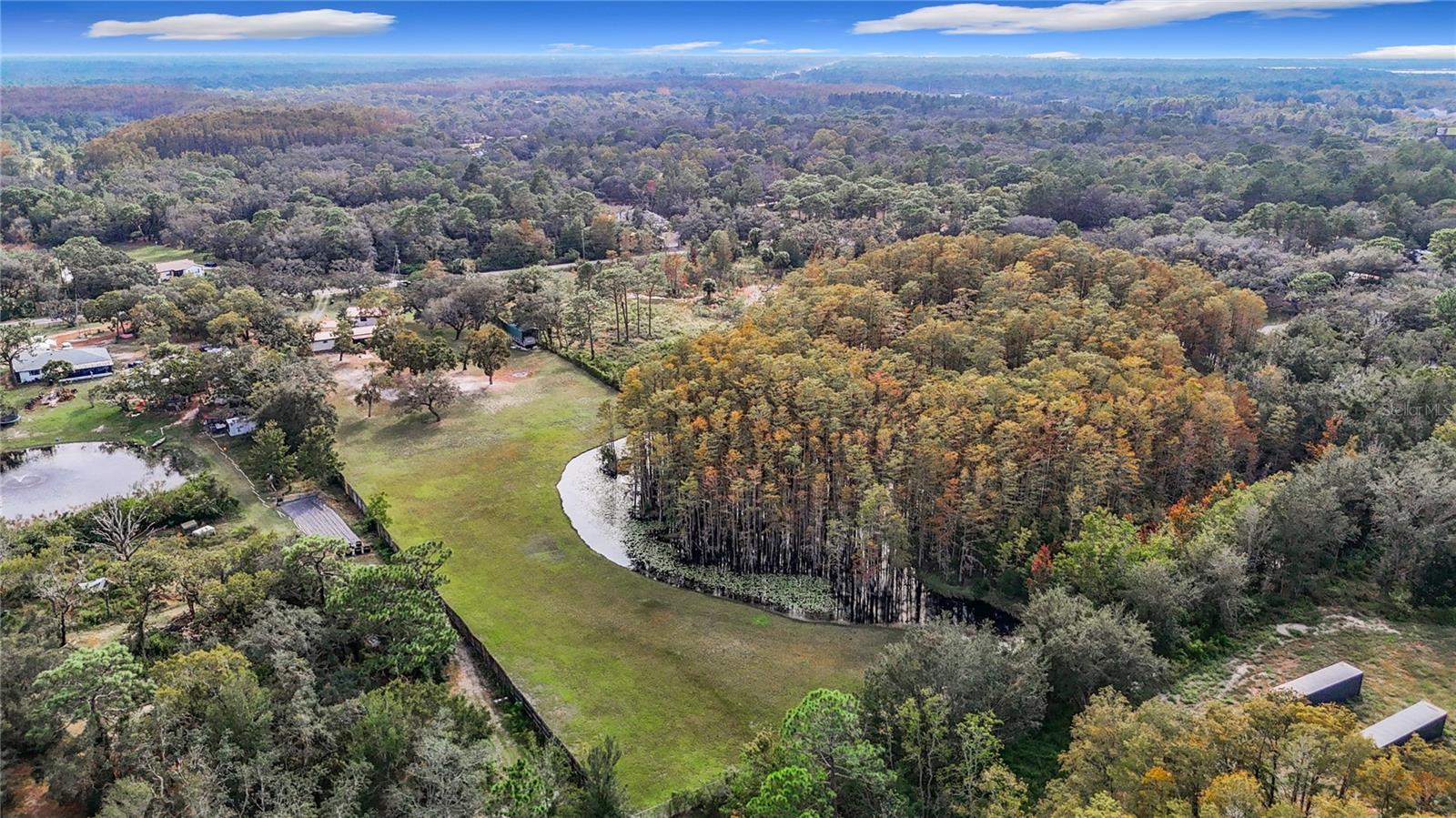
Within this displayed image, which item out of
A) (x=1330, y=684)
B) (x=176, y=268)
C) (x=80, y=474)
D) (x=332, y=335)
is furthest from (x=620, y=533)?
(x=176, y=268)

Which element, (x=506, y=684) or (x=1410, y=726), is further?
(x=506, y=684)

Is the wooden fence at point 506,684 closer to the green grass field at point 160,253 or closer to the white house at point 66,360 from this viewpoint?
the white house at point 66,360

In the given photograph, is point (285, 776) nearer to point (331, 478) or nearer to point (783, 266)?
point (331, 478)

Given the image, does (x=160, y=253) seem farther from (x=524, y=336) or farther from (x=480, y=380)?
(x=480, y=380)

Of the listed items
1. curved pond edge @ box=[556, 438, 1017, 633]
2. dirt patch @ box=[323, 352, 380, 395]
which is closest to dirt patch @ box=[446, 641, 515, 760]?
curved pond edge @ box=[556, 438, 1017, 633]

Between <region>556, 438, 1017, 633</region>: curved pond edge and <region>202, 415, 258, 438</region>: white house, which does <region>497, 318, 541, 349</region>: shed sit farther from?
<region>556, 438, 1017, 633</region>: curved pond edge

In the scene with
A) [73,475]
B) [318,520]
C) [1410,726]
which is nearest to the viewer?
[1410,726]

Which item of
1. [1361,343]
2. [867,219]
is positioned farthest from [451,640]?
[867,219]

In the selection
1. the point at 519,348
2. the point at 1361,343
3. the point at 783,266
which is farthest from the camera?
the point at 783,266
